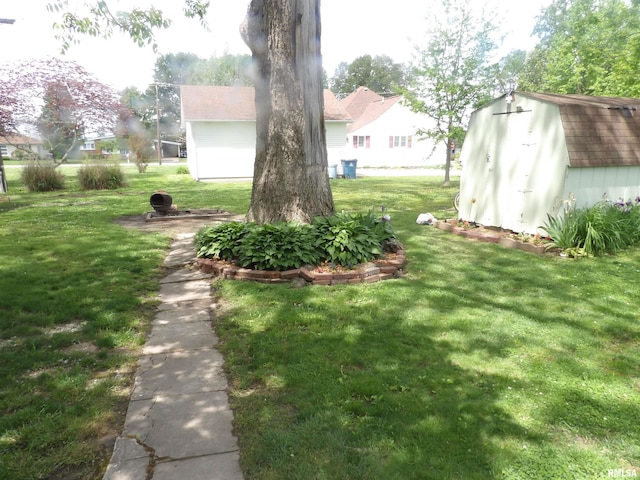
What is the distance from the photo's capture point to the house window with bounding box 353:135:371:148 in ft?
112

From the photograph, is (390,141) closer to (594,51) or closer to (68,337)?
(594,51)

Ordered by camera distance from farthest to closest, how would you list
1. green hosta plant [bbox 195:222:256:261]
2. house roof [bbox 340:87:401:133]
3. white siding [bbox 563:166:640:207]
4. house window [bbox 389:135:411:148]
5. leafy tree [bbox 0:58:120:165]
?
house roof [bbox 340:87:401:133], house window [bbox 389:135:411:148], leafy tree [bbox 0:58:120:165], white siding [bbox 563:166:640:207], green hosta plant [bbox 195:222:256:261]

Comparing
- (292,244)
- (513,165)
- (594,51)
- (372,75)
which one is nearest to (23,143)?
(292,244)

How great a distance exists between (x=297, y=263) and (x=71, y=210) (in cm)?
862

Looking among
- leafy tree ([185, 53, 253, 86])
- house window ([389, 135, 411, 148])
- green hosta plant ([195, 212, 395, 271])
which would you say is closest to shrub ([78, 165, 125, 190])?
green hosta plant ([195, 212, 395, 271])

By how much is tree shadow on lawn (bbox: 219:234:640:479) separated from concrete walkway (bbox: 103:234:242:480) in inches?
A: 5.2

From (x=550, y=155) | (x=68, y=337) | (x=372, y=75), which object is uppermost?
(x=372, y=75)

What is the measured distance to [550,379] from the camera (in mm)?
3090

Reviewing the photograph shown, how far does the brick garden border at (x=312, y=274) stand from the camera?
5.24 metres

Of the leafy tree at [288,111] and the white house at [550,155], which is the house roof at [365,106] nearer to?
the white house at [550,155]

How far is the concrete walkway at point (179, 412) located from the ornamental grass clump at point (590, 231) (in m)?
5.48

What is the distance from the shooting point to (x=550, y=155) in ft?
22.9

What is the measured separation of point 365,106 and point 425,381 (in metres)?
38.7

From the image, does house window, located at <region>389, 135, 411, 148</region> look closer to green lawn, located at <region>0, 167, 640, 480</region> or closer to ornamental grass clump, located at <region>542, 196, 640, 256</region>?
ornamental grass clump, located at <region>542, 196, 640, 256</region>
